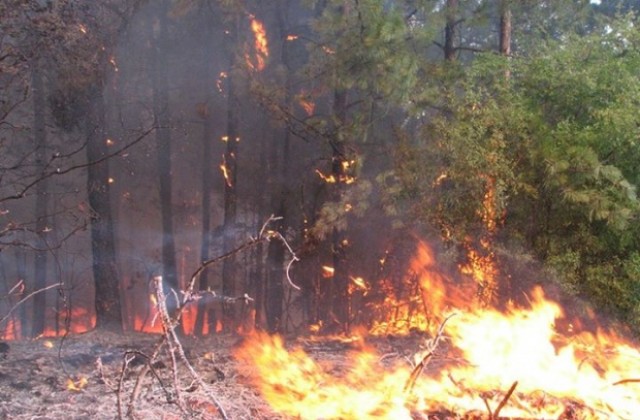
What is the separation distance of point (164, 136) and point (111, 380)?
9494 millimetres

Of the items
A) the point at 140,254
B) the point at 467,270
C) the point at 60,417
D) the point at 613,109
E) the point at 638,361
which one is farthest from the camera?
the point at 140,254

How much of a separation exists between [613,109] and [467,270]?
3.50 meters

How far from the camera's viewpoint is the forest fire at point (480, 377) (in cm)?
580

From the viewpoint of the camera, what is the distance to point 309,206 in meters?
14.9

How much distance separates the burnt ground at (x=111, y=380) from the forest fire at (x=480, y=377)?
1.20ft

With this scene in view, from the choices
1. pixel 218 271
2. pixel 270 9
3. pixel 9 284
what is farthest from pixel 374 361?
pixel 9 284

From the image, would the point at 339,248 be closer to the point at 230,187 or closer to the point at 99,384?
the point at 230,187

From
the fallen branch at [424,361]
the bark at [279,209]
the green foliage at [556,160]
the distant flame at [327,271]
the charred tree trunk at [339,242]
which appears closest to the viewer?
the fallen branch at [424,361]

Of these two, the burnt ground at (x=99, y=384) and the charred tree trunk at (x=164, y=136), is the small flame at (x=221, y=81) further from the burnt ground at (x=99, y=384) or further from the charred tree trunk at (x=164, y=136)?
the burnt ground at (x=99, y=384)

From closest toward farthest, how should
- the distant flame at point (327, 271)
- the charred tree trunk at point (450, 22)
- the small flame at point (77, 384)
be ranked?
the small flame at point (77, 384)
the charred tree trunk at point (450, 22)
the distant flame at point (327, 271)

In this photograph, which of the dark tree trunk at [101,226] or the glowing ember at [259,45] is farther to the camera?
the glowing ember at [259,45]

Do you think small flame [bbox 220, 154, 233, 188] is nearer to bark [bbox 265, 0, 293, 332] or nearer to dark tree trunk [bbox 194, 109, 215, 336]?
dark tree trunk [bbox 194, 109, 215, 336]

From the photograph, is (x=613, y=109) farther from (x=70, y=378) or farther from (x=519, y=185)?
(x=70, y=378)

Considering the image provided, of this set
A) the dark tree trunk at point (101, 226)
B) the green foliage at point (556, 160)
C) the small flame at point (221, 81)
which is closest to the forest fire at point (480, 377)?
the green foliage at point (556, 160)
